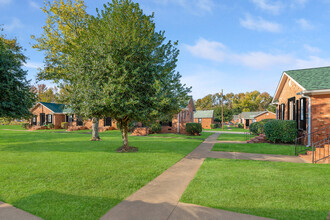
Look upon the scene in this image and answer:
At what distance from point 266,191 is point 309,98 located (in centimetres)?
995

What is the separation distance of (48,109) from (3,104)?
26609mm

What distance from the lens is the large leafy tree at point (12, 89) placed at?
10.6 m

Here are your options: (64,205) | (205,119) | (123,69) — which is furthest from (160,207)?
(205,119)

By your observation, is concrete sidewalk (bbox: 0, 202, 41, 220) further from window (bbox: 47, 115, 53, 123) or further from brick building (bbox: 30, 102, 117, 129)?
window (bbox: 47, 115, 53, 123)

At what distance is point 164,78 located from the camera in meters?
9.09

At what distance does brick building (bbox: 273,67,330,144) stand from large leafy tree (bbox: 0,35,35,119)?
17583mm

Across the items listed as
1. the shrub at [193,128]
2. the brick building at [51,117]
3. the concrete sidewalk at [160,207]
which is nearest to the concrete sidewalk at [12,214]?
the concrete sidewalk at [160,207]

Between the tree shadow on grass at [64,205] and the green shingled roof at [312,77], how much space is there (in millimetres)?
13384

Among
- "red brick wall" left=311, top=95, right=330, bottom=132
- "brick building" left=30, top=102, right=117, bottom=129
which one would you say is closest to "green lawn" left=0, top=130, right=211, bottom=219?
"red brick wall" left=311, top=95, right=330, bottom=132

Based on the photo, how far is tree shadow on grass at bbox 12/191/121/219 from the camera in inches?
138

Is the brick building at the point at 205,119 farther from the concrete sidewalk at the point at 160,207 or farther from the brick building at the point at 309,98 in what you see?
the concrete sidewalk at the point at 160,207

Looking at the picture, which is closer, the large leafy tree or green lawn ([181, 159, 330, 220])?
green lawn ([181, 159, 330, 220])

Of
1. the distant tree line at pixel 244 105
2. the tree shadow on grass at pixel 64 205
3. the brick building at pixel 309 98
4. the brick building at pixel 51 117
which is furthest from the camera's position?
the distant tree line at pixel 244 105

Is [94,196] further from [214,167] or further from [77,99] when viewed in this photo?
[77,99]
